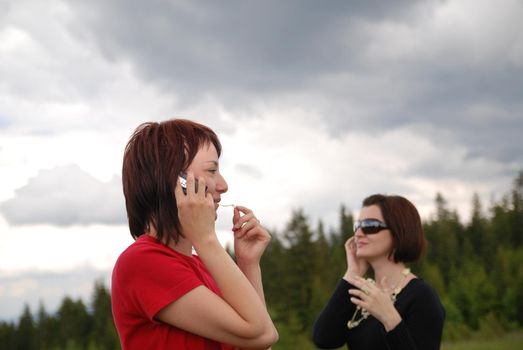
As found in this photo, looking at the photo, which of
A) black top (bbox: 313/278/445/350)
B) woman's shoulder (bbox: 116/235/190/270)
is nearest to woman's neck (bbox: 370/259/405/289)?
black top (bbox: 313/278/445/350)

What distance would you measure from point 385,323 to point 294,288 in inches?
3130

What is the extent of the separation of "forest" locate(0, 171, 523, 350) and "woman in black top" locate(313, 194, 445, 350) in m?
63.3

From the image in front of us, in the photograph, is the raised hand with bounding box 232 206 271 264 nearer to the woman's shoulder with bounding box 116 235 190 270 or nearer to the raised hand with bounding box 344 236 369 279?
the woman's shoulder with bounding box 116 235 190 270

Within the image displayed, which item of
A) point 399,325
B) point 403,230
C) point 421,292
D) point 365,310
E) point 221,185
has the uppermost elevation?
point 403,230

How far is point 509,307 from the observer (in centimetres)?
9125

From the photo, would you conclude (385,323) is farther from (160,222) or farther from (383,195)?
(160,222)

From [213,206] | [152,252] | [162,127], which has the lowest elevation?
[152,252]

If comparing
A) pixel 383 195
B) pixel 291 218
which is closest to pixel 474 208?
pixel 291 218

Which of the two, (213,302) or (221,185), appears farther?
(221,185)

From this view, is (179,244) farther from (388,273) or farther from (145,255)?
(388,273)

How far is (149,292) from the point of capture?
9.27 ft

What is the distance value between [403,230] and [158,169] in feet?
11.0

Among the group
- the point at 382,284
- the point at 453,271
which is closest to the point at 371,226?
the point at 382,284

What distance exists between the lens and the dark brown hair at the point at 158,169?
298cm
